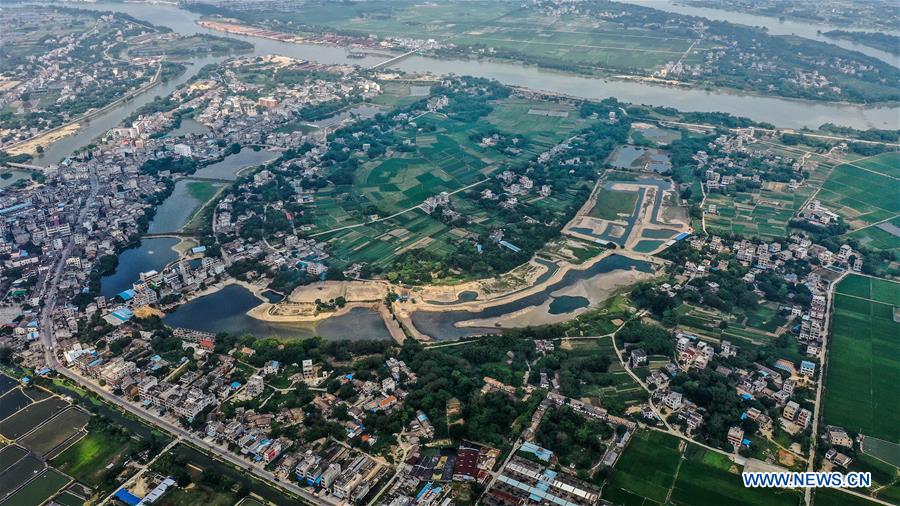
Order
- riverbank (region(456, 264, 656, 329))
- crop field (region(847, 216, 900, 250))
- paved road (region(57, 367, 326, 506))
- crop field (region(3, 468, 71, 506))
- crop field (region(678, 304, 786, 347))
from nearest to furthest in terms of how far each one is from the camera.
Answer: crop field (region(3, 468, 71, 506)) < paved road (region(57, 367, 326, 506)) < crop field (region(678, 304, 786, 347)) < riverbank (region(456, 264, 656, 329)) < crop field (region(847, 216, 900, 250))

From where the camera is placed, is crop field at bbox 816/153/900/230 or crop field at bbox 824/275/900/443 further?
crop field at bbox 816/153/900/230

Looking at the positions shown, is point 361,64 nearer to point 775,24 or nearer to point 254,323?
point 254,323

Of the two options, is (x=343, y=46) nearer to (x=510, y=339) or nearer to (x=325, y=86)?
(x=325, y=86)

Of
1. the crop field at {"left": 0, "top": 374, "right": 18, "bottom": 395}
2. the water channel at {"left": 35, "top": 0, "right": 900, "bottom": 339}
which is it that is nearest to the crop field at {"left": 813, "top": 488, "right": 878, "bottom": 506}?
the water channel at {"left": 35, "top": 0, "right": 900, "bottom": 339}

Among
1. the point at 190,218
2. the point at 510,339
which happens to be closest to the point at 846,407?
the point at 510,339

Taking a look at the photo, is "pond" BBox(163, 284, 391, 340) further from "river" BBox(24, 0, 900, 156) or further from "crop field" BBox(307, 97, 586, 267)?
"river" BBox(24, 0, 900, 156)

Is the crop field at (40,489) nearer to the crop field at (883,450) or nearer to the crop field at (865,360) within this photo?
the crop field at (865,360)
